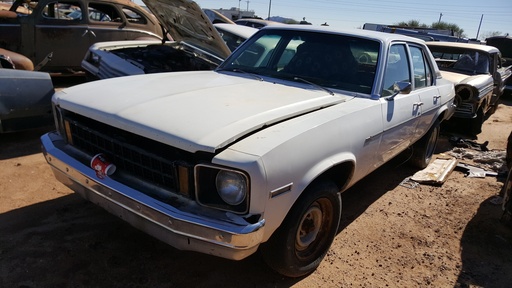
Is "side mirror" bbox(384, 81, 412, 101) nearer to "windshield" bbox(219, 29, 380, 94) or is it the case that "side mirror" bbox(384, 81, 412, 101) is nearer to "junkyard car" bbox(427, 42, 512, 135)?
"windshield" bbox(219, 29, 380, 94)

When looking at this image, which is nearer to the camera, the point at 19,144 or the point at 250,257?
the point at 250,257

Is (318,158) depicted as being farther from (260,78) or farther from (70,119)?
(70,119)

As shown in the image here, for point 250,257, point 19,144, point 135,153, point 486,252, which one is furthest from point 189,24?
point 486,252

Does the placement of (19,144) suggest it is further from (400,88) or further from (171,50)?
(400,88)

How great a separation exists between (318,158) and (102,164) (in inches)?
53.6

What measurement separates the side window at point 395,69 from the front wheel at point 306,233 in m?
1.19

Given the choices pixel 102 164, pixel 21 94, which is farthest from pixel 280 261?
pixel 21 94

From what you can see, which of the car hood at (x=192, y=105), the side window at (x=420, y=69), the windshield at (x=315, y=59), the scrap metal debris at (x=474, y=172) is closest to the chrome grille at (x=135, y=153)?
the car hood at (x=192, y=105)

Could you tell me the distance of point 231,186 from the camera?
2.07m

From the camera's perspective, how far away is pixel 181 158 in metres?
2.19

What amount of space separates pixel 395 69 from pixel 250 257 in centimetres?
→ 224

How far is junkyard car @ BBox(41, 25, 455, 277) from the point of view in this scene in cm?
207

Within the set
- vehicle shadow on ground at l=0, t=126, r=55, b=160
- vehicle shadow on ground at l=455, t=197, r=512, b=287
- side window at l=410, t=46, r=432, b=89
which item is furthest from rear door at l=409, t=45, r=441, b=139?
vehicle shadow on ground at l=0, t=126, r=55, b=160

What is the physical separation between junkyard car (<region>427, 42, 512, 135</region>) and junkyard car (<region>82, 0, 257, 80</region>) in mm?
4351
